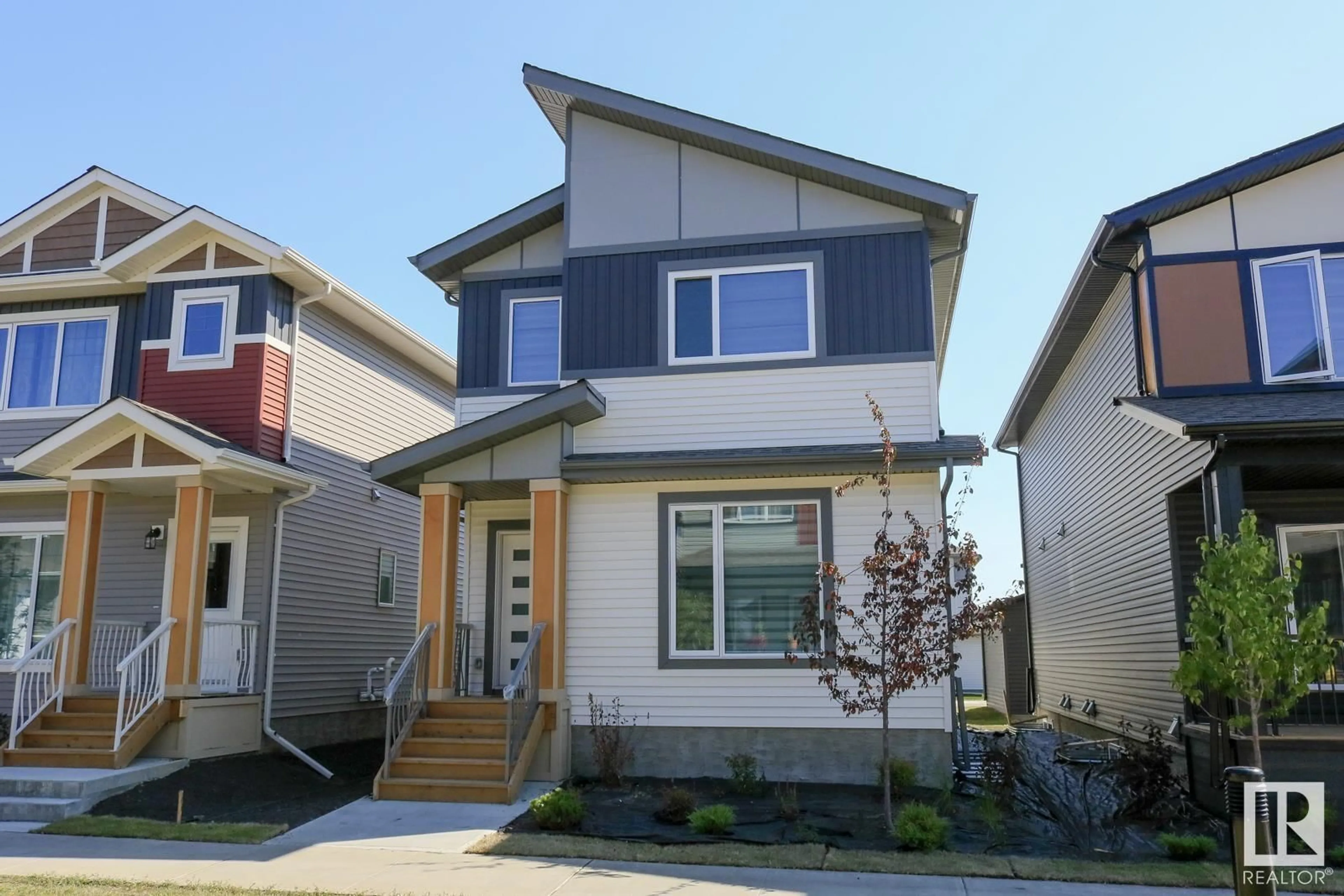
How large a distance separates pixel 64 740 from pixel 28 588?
13.2 feet

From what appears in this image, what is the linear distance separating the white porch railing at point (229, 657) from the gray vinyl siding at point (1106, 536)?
1093 cm

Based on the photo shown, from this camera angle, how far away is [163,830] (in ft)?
29.7

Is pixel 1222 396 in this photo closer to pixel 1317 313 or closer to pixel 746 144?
pixel 1317 313

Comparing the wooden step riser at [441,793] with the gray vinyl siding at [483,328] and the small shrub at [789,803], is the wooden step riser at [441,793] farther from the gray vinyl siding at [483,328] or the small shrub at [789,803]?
the gray vinyl siding at [483,328]

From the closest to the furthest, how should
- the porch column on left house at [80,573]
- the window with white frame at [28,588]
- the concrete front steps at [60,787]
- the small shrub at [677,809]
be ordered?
the small shrub at [677,809] → the concrete front steps at [60,787] → the porch column on left house at [80,573] → the window with white frame at [28,588]

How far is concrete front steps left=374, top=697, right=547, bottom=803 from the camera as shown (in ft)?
33.4

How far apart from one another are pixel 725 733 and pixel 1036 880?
4.23 m

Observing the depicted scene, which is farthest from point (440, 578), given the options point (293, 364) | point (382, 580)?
point (382, 580)

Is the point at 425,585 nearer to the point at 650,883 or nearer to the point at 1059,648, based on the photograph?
the point at 650,883

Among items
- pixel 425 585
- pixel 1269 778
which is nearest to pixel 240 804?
pixel 425 585

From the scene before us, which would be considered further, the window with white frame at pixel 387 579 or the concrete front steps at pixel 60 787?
the window with white frame at pixel 387 579

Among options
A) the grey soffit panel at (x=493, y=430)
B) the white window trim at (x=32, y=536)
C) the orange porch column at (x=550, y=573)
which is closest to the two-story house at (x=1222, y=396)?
the grey soffit panel at (x=493, y=430)

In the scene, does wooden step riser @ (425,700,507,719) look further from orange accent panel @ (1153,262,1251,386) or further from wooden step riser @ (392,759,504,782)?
orange accent panel @ (1153,262,1251,386)

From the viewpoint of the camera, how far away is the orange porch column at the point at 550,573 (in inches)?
446
